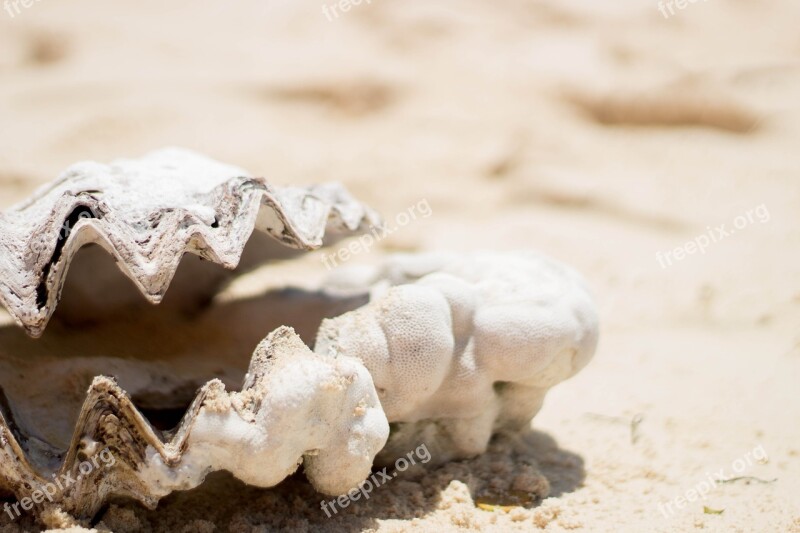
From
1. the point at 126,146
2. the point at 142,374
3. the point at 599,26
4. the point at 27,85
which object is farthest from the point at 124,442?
the point at 599,26

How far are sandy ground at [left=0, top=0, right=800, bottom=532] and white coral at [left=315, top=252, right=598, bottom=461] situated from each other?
0.14 metres

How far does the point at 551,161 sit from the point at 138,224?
3672 millimetres

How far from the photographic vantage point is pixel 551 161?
519cm

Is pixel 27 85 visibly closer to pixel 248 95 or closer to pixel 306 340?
pixel 248 95

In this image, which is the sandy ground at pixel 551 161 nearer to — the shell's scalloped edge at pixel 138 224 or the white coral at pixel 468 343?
the white coral at pixel 468 343

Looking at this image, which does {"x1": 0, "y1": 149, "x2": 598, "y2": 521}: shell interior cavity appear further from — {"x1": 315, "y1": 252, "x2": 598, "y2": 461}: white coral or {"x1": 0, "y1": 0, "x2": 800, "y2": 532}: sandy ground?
{"x1": 0, "y1": 0, "x2": 800, "y2": 532}: sandy ground

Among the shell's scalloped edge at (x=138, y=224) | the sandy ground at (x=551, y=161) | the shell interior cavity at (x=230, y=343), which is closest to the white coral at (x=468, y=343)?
the shell interior cavity at (x=230, y=343)

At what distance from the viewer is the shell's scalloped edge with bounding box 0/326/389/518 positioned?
5.78ft

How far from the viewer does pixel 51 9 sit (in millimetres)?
7215

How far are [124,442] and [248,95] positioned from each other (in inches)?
178

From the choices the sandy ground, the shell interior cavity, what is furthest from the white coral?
the sandy ground

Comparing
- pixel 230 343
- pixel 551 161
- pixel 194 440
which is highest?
pixel 194 440

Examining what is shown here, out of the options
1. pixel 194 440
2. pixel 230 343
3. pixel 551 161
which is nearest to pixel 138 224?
pixel 194 440

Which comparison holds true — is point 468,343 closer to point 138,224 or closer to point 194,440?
point 194,440
